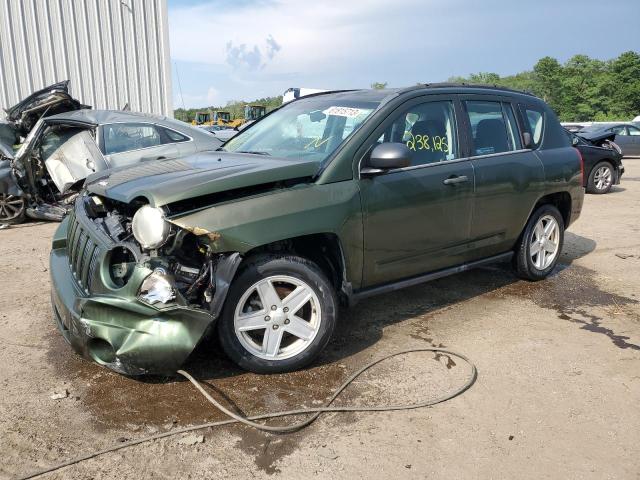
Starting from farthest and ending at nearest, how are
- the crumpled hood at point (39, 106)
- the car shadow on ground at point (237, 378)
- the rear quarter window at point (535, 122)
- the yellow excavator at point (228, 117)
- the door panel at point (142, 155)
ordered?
the yellow excavator at point (228, 117) < the crumpled hood at point (39, 106) < the door panel at point (142, 155) < the rear quarter window at point (535, 122) < the car shadow on ground at point (237, 378)

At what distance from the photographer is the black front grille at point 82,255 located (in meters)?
3.12

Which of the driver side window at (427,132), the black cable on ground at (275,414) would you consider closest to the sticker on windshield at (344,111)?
the driver side window at (427,132)

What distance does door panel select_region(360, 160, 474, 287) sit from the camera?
362 cm

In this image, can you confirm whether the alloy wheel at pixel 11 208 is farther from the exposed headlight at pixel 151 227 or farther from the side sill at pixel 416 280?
the side sill at pixel 416 280

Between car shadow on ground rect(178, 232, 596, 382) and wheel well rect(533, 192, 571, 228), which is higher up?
wheel well rect(533, 192, 571, 228)

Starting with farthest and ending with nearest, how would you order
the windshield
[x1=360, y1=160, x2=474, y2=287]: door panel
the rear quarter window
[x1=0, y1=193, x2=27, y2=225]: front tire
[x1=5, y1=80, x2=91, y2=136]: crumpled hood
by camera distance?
[x1=5, y1=80, x2=91, y2=136]: crumpled hood < [x1=0, y1=193, x2=27, y2=225]: front tire < the rear quarter window < the windshield < [x1=360, y1=160, x2=474, y2=287]: door panel

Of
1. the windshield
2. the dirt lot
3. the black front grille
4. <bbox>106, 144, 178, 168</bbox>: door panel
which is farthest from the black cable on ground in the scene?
<bbox>106, 144, 178, 168</bbox>: door panel

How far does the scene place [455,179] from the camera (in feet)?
13.4

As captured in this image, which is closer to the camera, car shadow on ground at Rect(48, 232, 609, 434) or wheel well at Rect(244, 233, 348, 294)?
car shadow on ground at Rect(48, 232, 609, 434)

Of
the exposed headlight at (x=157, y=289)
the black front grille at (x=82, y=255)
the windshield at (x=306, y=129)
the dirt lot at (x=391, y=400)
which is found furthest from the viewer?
the windshield at (x=306, y=129)

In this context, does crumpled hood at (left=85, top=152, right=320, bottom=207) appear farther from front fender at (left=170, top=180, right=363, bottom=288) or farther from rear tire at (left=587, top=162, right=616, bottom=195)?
rear tire at (left=587, top=162, right=616, bottom=195)

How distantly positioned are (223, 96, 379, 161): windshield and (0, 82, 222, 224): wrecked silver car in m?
3.25

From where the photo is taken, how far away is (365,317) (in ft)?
14.3

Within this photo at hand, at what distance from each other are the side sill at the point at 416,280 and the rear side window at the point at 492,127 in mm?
898
